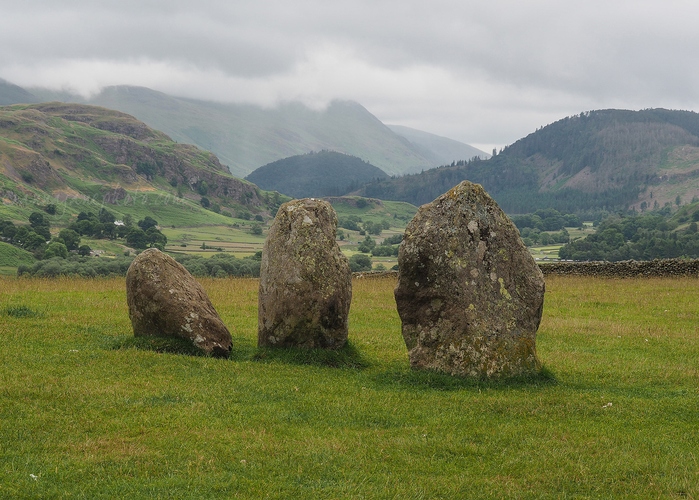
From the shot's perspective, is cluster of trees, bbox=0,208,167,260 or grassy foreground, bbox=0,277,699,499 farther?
cluster of trees, bbox=0,208,167,260

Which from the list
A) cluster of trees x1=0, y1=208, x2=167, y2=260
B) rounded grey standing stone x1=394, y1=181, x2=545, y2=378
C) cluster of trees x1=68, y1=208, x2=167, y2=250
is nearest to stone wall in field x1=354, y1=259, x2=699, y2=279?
rounded grey standing stone x1=394, y1=181, x2=545, y2=378

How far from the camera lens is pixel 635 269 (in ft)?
136

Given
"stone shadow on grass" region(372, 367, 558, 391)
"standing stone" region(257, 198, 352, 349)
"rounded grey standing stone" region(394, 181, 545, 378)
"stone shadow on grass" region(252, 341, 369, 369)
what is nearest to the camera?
"stone shadow on grass" region(372, 367, 558, 391)

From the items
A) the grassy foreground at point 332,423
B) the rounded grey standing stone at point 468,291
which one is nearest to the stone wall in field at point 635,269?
the grassy foreground at point 332,423

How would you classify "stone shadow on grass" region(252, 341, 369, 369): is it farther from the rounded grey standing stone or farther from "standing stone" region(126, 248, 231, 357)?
the rounded grey standing stone

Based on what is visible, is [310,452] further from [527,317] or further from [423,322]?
[527,317]

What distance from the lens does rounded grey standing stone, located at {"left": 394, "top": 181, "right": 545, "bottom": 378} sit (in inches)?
596

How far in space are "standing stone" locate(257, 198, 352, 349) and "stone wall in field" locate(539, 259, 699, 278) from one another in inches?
1105

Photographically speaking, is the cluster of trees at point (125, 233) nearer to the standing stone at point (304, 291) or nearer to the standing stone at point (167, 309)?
the standing stone at point (167, 309)

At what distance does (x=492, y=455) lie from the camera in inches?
418

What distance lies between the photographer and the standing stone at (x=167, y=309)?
17.5 meters

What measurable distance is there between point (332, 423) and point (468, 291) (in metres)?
4.88

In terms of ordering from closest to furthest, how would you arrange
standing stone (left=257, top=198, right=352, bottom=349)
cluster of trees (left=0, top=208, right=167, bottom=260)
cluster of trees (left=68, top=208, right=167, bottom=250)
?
standing stone (left=257, top=198, right=352, bottom=349) < cluster of trees (left=0, top=208, right=167, bottom=260) < cluster of trees (left=68, top=208, right=167, bottom=250)

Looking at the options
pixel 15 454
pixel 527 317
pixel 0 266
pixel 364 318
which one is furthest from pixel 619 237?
pixel 15 454
